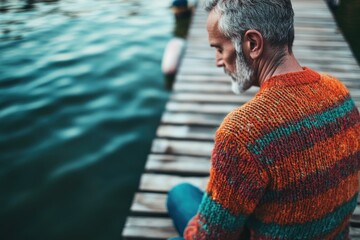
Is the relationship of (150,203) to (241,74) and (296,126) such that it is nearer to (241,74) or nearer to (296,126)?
(241,74)

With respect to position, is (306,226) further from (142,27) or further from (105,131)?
(142,27)

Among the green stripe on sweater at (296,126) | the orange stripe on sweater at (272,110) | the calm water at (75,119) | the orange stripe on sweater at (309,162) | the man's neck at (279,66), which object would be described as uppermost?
the man's neck at (279,66)

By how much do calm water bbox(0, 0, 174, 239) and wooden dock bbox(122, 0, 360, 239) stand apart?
0.84 metres

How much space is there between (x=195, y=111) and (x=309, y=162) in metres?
2.84

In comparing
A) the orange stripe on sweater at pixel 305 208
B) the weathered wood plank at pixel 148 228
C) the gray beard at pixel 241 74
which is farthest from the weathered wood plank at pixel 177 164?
the orange stripe on sweater at pixel 305 208

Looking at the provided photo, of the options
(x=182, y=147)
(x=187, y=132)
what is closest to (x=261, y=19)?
(x=182, y=147)

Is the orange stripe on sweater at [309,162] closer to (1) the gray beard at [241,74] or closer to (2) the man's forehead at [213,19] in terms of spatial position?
(1) the gray beard at [241,74]

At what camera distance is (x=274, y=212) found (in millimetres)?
1198

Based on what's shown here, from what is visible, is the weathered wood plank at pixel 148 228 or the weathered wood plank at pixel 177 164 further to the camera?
the weathered wood plank at pixel 177 164

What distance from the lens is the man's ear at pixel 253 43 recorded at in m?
1.19

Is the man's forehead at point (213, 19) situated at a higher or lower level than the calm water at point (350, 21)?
higher

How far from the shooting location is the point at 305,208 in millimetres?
1176

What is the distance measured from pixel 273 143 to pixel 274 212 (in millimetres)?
306

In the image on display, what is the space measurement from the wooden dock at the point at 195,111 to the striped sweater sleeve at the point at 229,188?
128 cm
